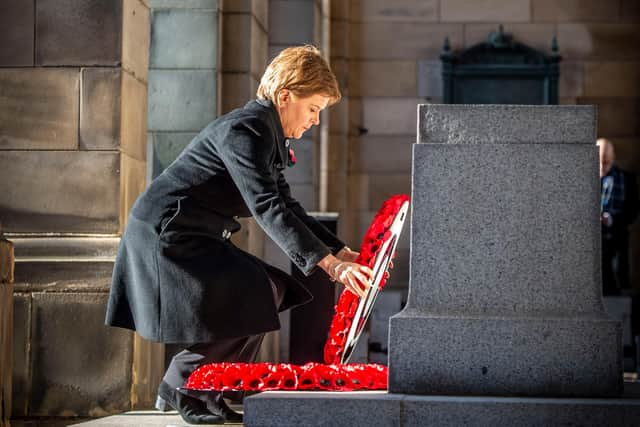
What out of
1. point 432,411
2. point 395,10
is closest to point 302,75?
point 432,411

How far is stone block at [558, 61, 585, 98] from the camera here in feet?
55.7

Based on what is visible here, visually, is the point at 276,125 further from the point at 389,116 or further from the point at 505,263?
the point at 389,116

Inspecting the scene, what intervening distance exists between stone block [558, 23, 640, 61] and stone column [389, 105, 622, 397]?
11.4 m

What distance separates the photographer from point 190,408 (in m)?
6.36

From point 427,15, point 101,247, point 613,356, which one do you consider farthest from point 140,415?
point 427,15

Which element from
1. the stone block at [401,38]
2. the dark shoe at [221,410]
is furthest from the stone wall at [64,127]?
the stone block at [401,38]

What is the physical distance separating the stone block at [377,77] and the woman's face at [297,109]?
11.0 m

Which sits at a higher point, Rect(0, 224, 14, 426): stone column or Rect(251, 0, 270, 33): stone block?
Rect(251, 0, 270, 33): stone block

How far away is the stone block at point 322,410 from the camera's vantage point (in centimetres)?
550

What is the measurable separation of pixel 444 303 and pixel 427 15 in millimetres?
11632

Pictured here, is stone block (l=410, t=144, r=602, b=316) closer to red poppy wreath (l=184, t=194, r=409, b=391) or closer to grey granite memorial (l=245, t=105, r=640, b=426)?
grey granite memorial (l=245, t=105, r=640, b=426)

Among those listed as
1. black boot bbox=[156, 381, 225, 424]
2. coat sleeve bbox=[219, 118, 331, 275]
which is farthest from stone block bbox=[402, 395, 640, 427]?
black boot bbox=[156, 381, 225, 424]

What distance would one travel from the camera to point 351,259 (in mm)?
6668

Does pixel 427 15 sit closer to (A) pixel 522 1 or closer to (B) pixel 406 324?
(A) pixel 522 1
